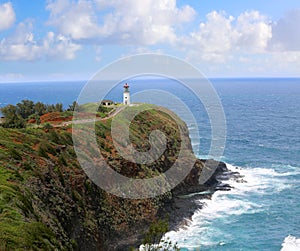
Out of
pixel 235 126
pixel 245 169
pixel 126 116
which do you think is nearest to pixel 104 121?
pixel 126 116

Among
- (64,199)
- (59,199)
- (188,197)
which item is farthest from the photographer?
(188,197)

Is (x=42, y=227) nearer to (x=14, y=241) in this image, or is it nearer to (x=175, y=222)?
(x=14, y=241)

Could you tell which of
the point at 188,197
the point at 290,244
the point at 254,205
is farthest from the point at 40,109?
the point at 290,244

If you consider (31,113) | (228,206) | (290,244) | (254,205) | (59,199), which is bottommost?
(290,244)

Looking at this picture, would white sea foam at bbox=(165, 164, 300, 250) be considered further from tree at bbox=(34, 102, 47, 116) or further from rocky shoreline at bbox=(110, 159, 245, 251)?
tree at bbox=(34, 102, 47, 116)

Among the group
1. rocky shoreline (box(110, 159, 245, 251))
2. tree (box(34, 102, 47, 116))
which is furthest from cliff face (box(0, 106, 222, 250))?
tree (box(34, 102, 47, 116))

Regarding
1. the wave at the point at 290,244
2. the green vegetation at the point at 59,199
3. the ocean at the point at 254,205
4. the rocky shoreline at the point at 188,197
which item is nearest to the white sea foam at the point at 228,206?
the ocean at the point at 254,205

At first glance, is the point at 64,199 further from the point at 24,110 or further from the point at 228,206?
the point at 24,110

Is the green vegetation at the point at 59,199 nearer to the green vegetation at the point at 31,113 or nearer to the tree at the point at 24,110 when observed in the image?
the green vegetation at the point at 31,113
